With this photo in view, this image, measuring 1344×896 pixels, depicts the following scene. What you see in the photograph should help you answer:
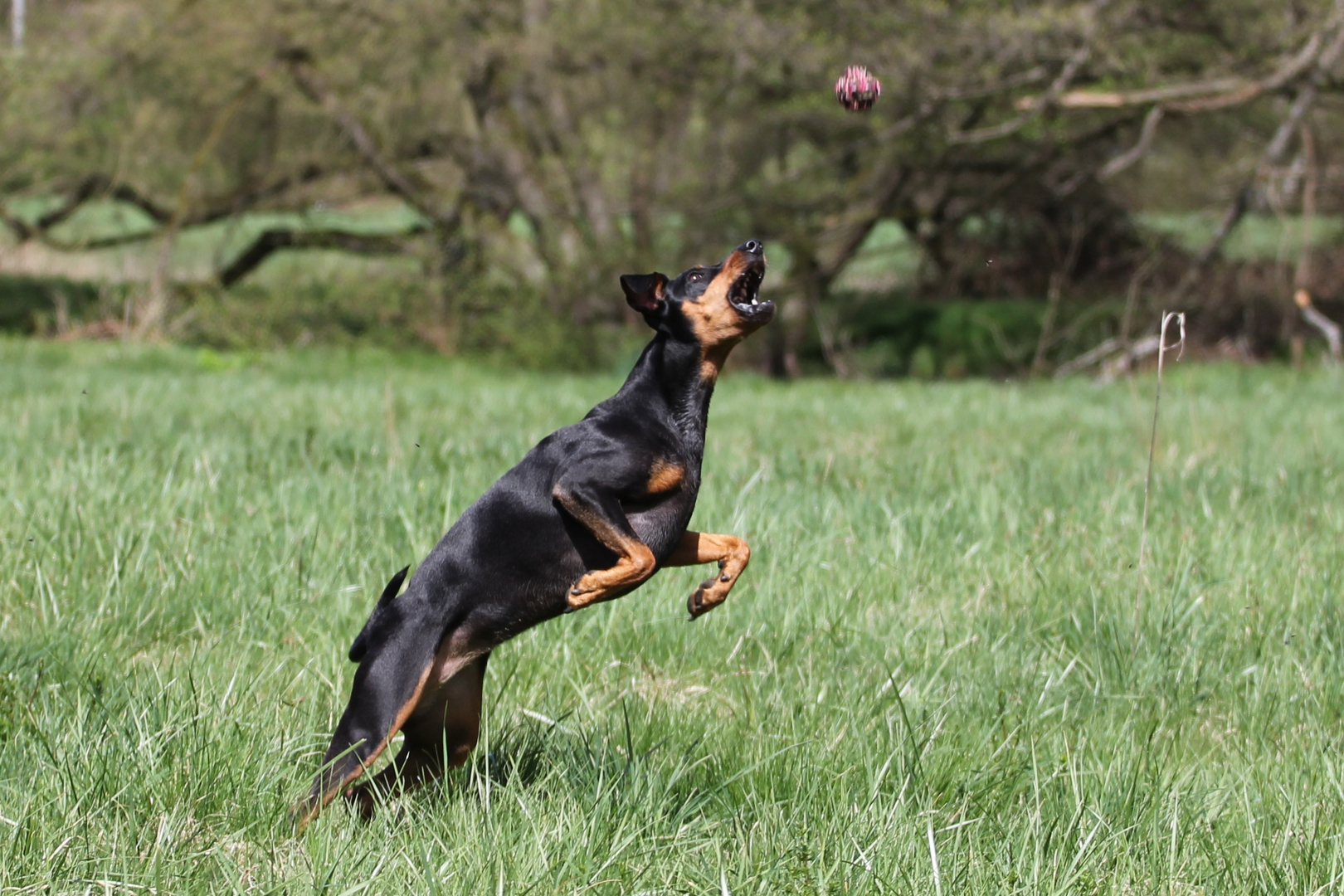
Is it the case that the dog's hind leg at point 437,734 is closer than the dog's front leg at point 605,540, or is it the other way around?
the dog's front leg at point 605,540

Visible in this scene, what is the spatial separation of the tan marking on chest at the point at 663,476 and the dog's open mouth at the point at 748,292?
0.90 ft

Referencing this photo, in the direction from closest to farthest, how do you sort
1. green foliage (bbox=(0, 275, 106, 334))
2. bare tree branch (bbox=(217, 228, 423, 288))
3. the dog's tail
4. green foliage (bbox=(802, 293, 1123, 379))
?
the dog's tail
green foliage (bbox=(0, 275, 106, 334))
green foliage (bbox=(802, 293, 1123, 379))
bare tree branch (bbox=(217, 228, 423, 288))

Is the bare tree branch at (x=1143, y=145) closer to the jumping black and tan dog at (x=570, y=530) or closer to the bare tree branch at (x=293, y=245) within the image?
the bare tree branch at (x=293, y=245)

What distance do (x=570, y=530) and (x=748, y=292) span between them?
0.50m

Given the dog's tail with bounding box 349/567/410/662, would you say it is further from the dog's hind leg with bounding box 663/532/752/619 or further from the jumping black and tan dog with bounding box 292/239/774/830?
the dog's hind leg with bounding box 663/532/752/619

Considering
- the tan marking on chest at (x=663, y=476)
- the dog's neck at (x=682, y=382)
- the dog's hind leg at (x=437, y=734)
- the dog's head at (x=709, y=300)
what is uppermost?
the dog's head at (x=709, y=300)

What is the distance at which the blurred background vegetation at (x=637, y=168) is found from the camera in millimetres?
12656

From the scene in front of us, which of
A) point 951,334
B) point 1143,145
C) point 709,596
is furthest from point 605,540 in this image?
point 951,334

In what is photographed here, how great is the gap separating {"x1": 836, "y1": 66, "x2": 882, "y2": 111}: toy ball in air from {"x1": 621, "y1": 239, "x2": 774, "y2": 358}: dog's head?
353mm

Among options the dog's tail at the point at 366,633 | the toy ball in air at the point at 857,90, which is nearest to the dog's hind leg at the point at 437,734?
the dog's tail at the point at 366,633

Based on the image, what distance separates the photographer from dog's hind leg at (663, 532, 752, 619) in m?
2.15

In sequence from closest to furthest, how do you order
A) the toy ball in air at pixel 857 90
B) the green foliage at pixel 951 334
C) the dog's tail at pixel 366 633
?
the dog's tail at pixel 366 633
the toy ball in air at pixel 857 90
the green foliage at pixel 951 334

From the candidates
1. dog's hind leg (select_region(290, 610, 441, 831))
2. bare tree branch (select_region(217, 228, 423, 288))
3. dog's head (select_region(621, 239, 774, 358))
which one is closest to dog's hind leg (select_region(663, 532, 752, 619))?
dog's head (select_region(621, 239, 774, 358))

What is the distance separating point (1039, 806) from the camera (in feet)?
8.00
